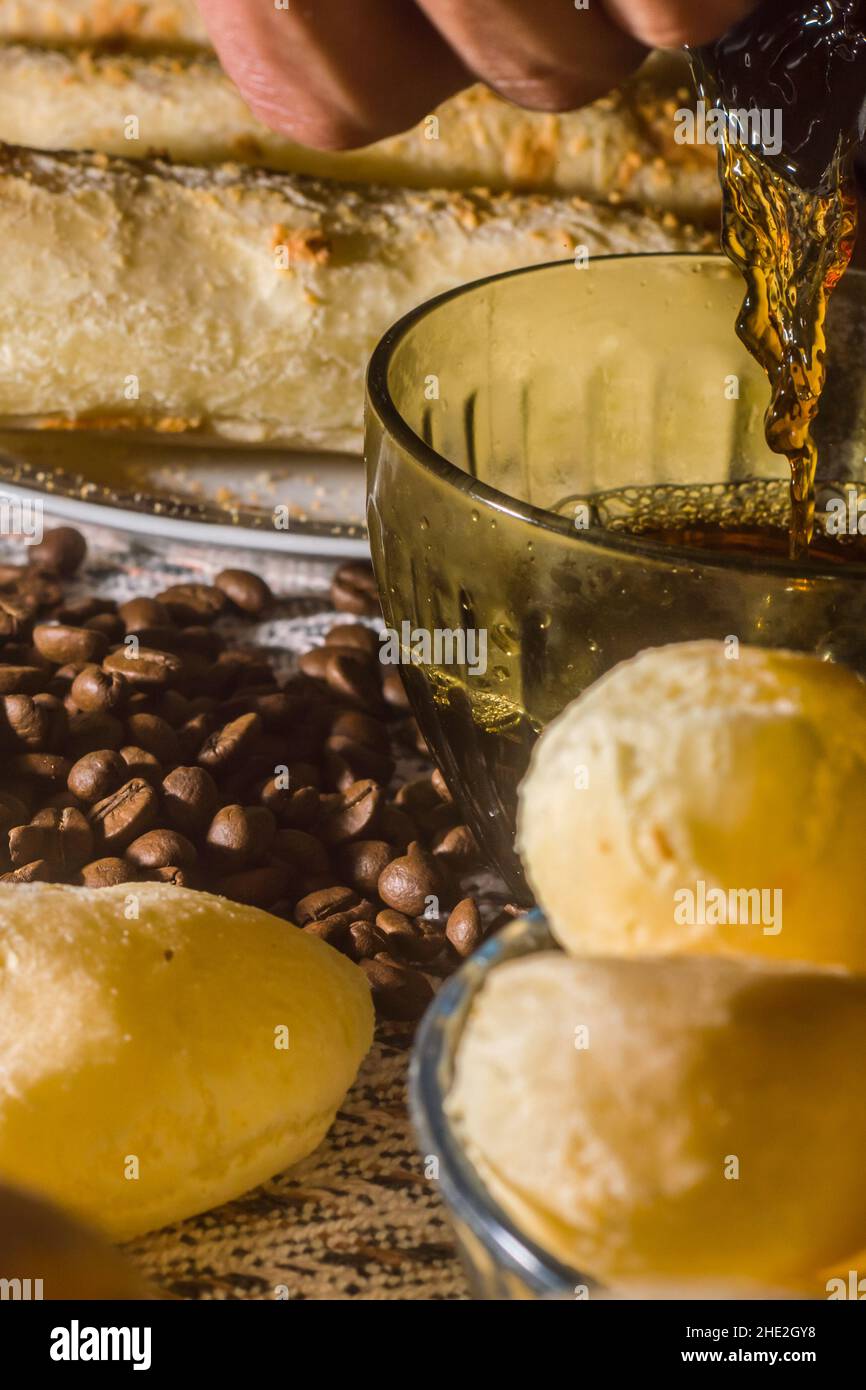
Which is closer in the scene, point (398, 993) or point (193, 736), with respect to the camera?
point (398, 993)

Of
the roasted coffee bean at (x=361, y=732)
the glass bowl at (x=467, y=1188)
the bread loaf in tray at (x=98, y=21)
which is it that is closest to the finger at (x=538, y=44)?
the roasted coffee bean at (x=361, y=732)

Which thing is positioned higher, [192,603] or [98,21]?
[98,21]

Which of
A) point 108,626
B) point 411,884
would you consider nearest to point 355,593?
point 108,626

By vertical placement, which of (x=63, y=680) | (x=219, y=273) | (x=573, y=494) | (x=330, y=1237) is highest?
(x=219, y=273)

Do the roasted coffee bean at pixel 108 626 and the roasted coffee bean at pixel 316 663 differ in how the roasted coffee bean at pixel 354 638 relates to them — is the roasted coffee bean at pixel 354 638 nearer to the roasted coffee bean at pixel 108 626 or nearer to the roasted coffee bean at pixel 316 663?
the roasted coffee bean at pixel 316 663

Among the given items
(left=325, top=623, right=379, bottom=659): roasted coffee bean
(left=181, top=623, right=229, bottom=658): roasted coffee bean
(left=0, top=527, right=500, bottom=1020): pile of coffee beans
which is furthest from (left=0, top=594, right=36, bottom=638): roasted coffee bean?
(left=325, top=623, right=379, bottom=659): roasted coffee bean

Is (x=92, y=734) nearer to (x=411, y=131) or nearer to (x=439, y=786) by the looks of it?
(x=439, y=786)
